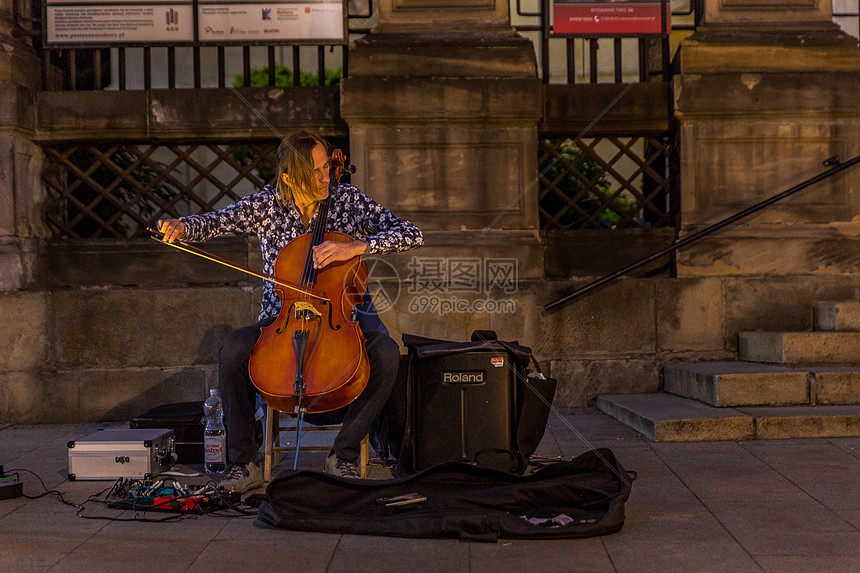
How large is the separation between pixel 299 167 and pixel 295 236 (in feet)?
1.23

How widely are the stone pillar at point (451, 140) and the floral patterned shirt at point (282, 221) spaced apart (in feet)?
5.82

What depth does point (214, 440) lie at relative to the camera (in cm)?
441

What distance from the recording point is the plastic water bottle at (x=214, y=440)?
173 inches

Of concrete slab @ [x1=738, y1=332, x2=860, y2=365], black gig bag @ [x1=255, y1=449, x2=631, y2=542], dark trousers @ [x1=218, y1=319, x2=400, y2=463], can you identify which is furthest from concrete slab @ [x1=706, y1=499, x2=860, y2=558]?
concrete slab @ [x1=738, y1=332, x2=860, y2=365]

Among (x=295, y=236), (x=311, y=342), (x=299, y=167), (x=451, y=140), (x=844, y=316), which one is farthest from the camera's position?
(x=451, y=140)

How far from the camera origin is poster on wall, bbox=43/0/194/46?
6.56 metres

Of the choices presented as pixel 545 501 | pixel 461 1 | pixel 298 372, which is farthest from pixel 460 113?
pixel 545 501

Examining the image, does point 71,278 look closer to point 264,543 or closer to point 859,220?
point 264,543

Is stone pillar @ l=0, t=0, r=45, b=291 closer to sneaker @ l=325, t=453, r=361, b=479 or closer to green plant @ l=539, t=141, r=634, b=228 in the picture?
sneaker @ l=325, t=453, r=361, b=479

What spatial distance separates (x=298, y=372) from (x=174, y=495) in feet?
2.67

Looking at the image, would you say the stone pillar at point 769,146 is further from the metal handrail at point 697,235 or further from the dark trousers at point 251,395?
the dark trousers at point 251,395

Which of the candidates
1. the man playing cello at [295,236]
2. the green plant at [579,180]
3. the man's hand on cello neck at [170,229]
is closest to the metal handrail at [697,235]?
the green plant at [579,180]

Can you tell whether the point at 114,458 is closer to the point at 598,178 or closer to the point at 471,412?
the point at 471,412

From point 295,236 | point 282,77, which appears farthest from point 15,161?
point 282,77
